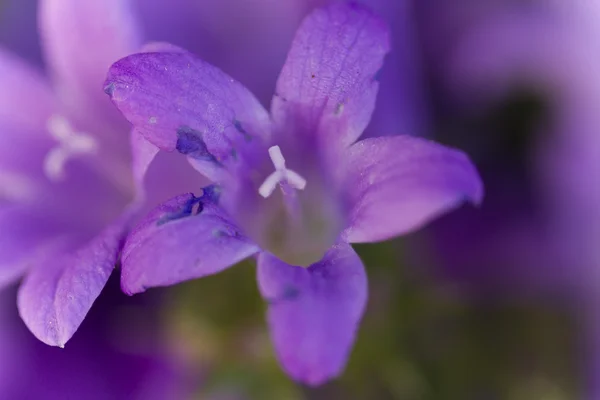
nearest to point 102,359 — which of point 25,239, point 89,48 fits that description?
point 25,239

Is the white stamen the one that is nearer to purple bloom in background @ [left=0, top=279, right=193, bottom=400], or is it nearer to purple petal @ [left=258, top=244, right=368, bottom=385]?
purple petal @ [left=258, top=244, right=368, bottom=385]

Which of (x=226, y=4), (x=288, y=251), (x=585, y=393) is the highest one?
(x=226, y=4)

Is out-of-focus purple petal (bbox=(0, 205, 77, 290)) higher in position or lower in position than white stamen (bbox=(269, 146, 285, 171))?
lower

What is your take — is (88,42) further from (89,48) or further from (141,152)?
(141,152)

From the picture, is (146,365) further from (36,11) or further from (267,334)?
(36,11)

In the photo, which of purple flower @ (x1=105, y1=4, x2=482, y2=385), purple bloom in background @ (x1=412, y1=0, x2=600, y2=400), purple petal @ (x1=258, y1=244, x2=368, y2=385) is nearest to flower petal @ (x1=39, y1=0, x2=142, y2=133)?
purple flower @ (x1=105, y1=4, x2=482, y2=385)

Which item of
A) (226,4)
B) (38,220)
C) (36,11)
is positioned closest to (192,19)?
(226,4)
